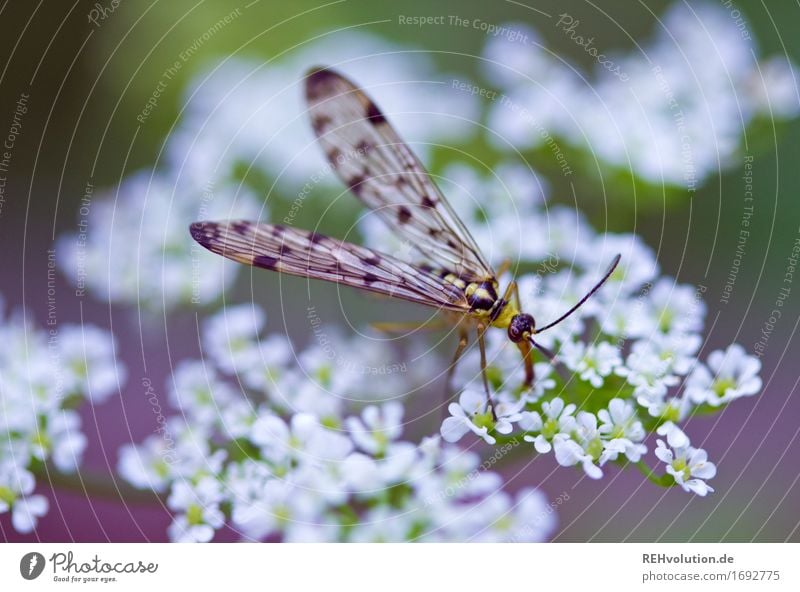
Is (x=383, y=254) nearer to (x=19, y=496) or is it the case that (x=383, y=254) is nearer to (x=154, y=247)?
(x=154, y=247)

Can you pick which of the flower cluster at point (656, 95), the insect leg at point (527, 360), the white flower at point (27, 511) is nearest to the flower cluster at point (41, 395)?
the white flower at point (27, 511)

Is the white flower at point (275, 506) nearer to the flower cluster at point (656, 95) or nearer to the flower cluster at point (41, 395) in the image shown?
Answer: the flower cluster at point (41, 395)

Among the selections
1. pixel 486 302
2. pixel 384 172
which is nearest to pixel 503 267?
pixel 486 302

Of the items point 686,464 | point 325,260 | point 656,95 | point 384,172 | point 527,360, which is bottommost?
point 686,464

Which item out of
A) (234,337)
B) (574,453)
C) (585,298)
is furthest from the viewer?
(234,337)

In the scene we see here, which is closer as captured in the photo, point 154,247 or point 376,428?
point 376,428
